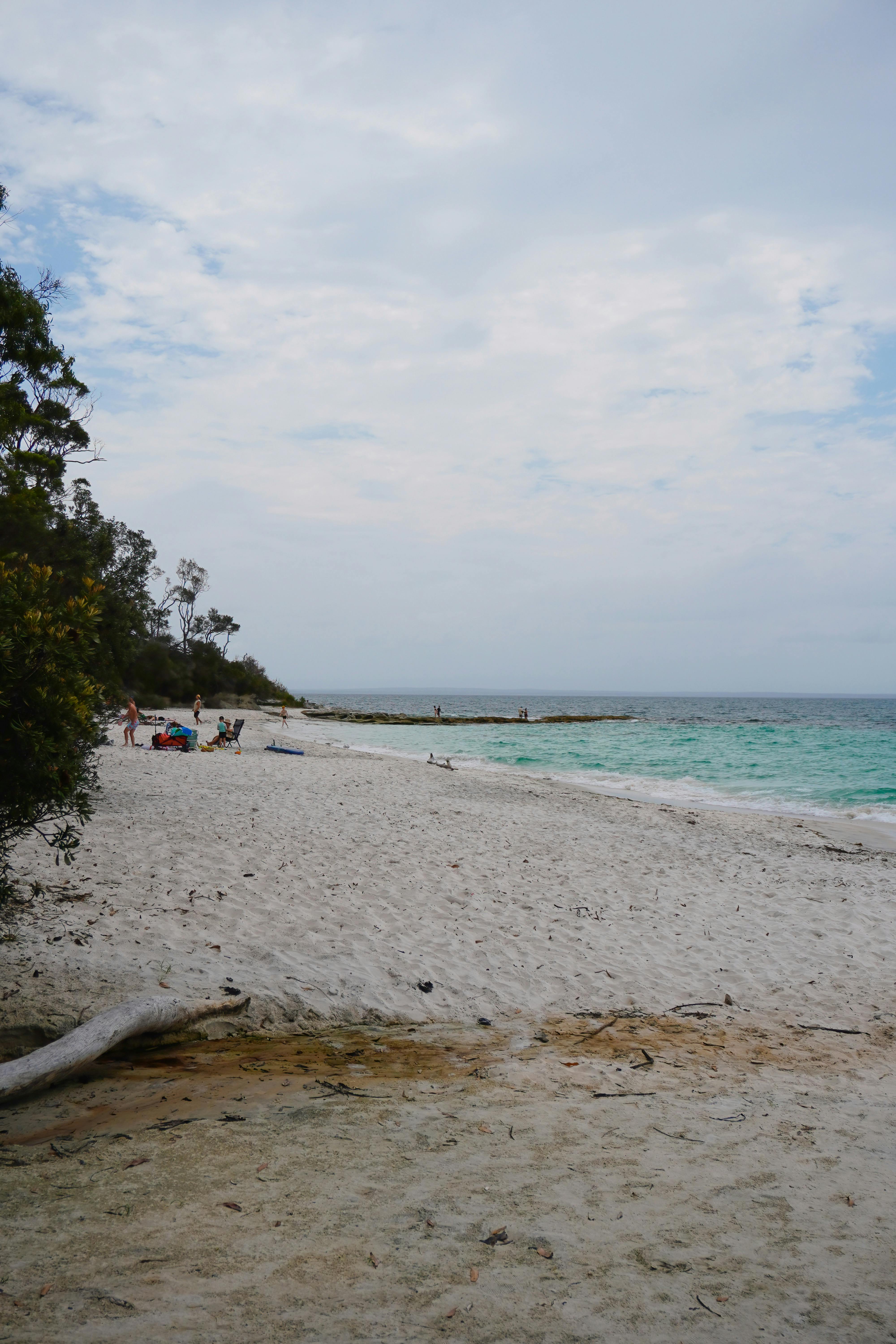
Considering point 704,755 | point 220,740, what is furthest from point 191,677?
point 704,755

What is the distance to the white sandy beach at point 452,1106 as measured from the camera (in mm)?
2783

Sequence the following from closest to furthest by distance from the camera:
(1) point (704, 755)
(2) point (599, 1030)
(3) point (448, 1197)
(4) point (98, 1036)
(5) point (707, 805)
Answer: (3) point (448, 1197) → (4) point (98, 1036) → (2) point (599, 1030) → (5) point (707, 805) → (1) point (704, 755)

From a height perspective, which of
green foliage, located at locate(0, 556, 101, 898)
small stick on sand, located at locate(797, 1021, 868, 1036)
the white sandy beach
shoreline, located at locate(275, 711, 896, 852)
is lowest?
shoreline, located at locate(275, 711, 896, 852)

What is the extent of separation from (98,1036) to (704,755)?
32.9 m

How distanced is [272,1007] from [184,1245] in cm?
281

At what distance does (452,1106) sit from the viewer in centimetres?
437

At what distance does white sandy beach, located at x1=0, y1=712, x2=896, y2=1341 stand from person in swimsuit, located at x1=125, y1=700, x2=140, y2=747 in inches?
546

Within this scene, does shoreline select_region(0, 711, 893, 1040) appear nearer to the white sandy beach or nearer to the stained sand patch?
the white sandy beach

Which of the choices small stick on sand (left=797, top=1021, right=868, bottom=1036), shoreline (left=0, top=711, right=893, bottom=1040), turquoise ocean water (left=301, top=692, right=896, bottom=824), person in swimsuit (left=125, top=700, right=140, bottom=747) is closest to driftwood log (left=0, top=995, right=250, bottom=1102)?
shoreline (left=0, top=711, right=893, bottom=1040)

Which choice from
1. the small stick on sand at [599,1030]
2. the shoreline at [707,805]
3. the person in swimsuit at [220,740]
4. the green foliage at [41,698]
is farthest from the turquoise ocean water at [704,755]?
the green foliage at [41,698]

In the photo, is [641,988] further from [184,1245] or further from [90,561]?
[90,561]

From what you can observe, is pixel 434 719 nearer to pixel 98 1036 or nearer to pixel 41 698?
pixel 98 1036

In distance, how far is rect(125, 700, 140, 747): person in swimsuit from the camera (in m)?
23.1

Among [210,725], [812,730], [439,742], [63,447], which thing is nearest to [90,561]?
[63,447]
